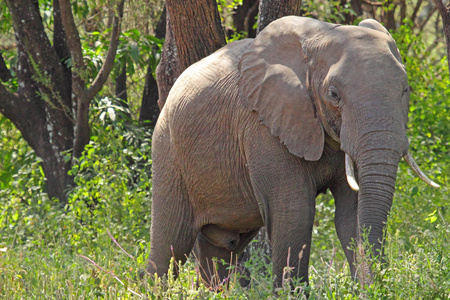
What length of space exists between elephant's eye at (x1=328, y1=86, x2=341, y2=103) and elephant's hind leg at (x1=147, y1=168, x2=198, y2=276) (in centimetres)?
144

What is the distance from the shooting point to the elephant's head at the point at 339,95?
12.4 feet

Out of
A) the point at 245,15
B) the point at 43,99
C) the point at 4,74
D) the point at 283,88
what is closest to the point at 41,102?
the point at 43,99

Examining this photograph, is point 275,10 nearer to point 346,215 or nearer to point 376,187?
point 346,215

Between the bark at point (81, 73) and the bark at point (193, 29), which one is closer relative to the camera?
the bark at point (193, 29)

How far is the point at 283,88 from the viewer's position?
14.1ft

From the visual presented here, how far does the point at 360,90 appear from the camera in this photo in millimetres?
3854

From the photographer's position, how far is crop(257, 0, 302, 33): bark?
577 cm

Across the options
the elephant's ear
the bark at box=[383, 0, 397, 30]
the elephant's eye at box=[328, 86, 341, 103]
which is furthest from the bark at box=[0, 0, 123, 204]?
the elephant's eye at box=[328, 86, 341, 103]

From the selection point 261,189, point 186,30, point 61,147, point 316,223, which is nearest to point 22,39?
point 61,147

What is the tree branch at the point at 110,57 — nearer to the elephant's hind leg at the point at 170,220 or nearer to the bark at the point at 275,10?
the bark at the point at 275,10

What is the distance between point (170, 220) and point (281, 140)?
1.24 m

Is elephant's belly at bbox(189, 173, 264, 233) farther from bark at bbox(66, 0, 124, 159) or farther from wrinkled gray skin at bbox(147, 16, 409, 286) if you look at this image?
bark at bbox(66, 0, 124, 159)

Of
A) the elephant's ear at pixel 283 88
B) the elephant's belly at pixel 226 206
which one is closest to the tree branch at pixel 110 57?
the elephant's belly at pixel 226 206

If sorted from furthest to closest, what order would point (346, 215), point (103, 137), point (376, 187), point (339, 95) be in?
1. point (103, 137)
2. point (346, 215)
3. point (339, 95)
4. point (376, 187)
